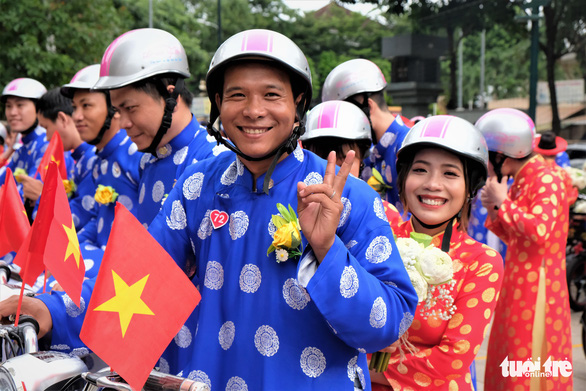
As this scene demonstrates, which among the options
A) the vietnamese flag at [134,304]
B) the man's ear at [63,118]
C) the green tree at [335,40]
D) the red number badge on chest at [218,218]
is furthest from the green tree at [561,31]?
the vietnamese flag at [134,304]

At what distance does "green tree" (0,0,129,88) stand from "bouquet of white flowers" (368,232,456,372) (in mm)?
12553

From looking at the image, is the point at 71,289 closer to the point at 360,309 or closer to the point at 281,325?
the point at 281,325

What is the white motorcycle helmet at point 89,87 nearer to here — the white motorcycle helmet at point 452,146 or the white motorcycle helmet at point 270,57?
the white motorcycle helmet at point 452,146

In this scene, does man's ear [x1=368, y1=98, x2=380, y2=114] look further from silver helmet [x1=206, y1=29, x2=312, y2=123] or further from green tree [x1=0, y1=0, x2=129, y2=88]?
green tree [x1=0, y1=0, x2=129, y2=88]

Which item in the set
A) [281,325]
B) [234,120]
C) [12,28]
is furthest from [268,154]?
[12,28]

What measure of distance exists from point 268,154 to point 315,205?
0.30 m

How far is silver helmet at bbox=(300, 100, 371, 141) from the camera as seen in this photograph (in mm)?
3631

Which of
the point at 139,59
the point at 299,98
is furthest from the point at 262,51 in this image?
the point at 139,59

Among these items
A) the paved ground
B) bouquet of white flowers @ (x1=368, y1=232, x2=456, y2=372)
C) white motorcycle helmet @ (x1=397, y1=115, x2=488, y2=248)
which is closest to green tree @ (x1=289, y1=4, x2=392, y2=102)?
the paved ground

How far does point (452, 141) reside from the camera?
2705 millimetres

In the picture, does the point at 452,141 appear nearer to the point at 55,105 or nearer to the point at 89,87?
the point at 89,87

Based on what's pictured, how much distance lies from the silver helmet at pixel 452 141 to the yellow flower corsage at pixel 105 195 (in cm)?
161

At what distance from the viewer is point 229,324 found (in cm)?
175

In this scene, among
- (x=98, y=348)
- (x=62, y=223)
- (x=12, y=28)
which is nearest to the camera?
A: (x=98, y=348)
